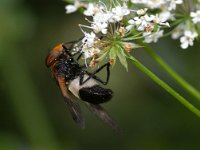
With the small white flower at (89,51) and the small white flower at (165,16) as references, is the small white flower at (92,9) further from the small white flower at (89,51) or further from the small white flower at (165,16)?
the small white flower at (165,16)

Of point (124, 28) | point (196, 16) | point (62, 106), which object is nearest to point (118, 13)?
point (124, 28)

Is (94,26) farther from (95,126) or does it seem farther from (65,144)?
(95,126)

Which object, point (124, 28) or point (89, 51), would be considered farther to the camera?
point (89, 51)

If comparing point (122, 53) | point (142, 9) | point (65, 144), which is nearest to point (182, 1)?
point (142, 9)

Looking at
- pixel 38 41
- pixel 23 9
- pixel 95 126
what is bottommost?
pixel 95 126

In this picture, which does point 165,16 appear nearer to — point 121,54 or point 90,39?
point 121,54

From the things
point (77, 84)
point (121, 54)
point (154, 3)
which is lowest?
point (77, 84)

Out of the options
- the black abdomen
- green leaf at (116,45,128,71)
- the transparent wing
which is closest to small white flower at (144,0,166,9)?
green leaf at (116,45,128,71)
